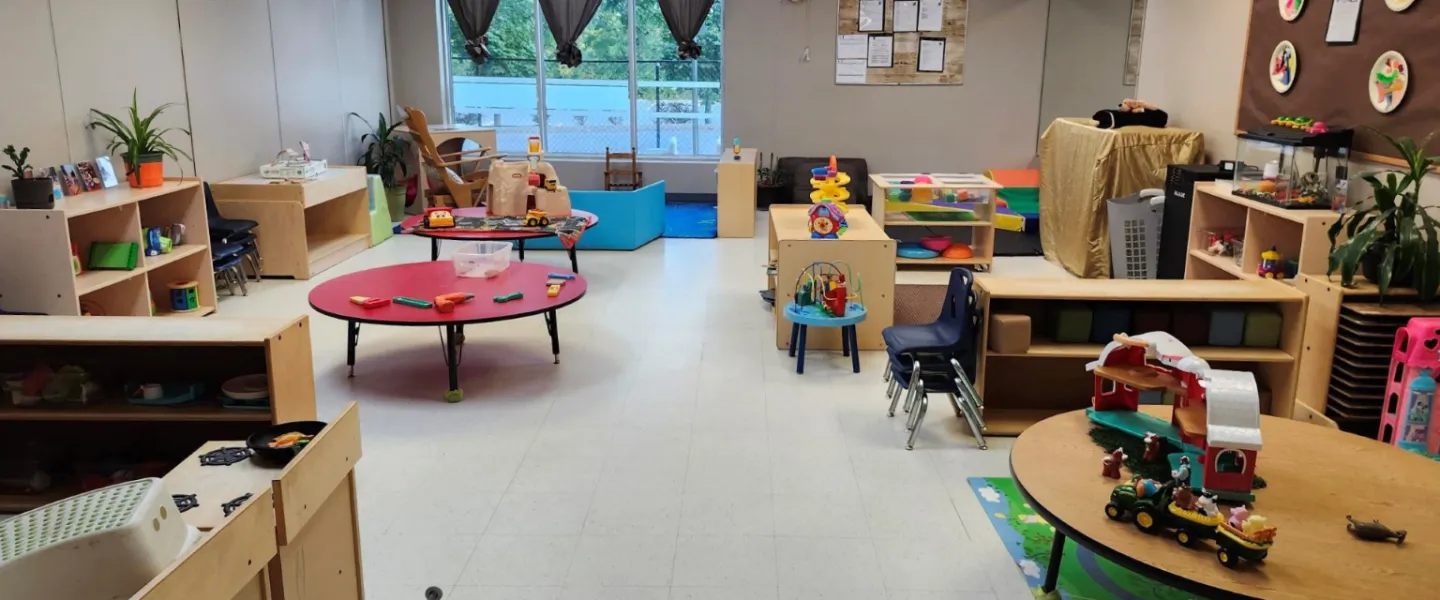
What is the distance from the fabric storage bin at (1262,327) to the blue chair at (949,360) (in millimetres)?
1205

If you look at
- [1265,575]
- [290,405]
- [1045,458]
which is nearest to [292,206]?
[290,405]

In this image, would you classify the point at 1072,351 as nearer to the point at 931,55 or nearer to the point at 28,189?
the point at 28,189

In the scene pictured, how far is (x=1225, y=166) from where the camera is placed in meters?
6.20

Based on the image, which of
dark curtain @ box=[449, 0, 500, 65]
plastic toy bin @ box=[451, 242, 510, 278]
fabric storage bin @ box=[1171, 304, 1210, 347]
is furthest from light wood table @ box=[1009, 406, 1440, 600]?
dark curtain @ box=[449, 0, 500, 65]

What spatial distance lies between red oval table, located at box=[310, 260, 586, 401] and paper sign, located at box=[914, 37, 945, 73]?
262 inches

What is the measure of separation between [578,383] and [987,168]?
7.53 m

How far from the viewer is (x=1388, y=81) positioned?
4.80m

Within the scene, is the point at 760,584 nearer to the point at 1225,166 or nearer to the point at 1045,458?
the point at 1045,458

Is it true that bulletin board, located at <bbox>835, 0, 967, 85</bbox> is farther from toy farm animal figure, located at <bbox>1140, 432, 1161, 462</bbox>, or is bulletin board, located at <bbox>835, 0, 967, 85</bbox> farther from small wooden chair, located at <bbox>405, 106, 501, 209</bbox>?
toy farm animal figure, located at <bbox>1140, 432, 1161, 462</bbox>

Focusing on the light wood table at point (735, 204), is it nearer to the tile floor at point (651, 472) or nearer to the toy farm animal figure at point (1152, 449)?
the tile floor at point (651, 472)

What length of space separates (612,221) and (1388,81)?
5933mm

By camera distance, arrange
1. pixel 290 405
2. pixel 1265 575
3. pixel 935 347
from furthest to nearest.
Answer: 1. pixel 935 347
2. pixel 290 405
3. pixel 1265 575

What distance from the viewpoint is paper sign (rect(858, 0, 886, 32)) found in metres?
11.0

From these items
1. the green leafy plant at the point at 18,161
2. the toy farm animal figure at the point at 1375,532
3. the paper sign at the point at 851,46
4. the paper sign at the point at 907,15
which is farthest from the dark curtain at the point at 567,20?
the toy farm animal figure at the point at 1375,532
